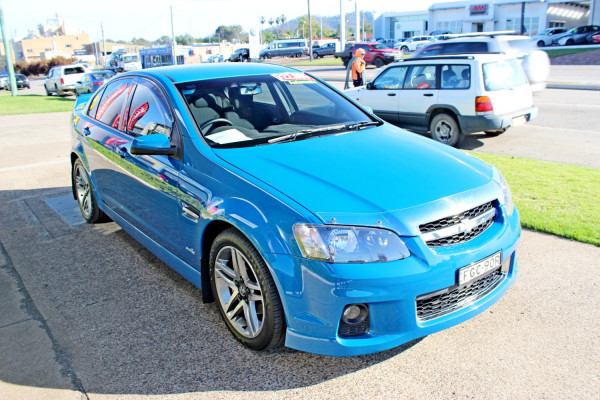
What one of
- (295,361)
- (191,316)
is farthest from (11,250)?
(295,361)

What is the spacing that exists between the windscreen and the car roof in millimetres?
79

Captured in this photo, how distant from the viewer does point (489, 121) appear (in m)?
9.02

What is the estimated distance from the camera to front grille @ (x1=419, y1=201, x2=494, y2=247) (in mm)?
2838

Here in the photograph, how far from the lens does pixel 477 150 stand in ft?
30.0

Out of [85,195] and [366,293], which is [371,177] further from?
[85,195]

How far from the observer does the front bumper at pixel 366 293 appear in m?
2.65

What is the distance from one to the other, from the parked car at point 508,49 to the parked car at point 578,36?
29978 millimetres

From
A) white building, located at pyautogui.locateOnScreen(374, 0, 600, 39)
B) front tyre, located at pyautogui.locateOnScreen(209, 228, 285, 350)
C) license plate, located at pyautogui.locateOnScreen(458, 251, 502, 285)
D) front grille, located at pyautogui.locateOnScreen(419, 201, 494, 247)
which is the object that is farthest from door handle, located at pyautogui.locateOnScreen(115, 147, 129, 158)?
white building, located at pyautogui.locateOnScreen(374, 0, 600, 39)

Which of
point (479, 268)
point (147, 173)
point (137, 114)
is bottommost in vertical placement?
point (479, 268)

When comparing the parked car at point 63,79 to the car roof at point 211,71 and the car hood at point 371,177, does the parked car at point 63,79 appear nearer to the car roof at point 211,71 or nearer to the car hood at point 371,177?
the car roof at point 211,71

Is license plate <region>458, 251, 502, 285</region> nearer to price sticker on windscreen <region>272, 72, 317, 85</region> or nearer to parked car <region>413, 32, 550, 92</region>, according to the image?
price sticker on windscreen <region>272, 72, 317, 85</region>

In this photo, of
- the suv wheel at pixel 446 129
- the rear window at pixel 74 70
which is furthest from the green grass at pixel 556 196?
the rear window at pixel 74 70

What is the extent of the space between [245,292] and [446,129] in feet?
24.5

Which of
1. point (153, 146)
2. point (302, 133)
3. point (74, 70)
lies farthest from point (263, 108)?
point (74, 70)
